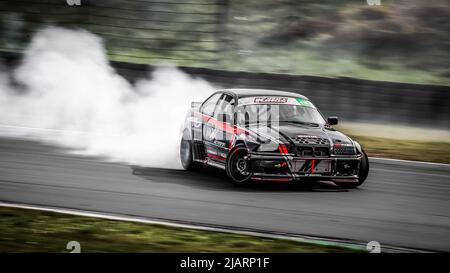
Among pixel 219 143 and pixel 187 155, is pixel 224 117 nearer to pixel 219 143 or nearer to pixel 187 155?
pixel 219 143

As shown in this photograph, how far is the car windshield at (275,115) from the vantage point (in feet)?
35.3

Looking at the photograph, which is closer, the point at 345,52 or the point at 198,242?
the point at 198,242

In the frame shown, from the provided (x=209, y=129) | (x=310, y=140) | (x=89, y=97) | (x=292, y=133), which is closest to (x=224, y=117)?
(x=209, y=129)

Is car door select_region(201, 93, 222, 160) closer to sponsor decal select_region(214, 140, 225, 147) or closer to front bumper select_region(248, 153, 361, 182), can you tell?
sponsor decal select_region(214, 140, 225, 147)

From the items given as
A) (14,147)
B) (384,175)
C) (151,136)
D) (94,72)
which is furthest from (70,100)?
(384,175)

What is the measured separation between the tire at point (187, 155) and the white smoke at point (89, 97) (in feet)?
10.8

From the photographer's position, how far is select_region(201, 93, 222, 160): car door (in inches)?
434

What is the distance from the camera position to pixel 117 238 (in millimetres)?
7406

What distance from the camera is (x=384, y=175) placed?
12320 mm

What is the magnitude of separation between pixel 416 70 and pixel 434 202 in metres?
13.0

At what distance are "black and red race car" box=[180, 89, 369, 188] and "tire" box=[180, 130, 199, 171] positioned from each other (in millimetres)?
15

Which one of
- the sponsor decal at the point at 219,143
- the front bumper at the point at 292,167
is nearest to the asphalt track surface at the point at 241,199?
the front bumper at the point at 292,167
